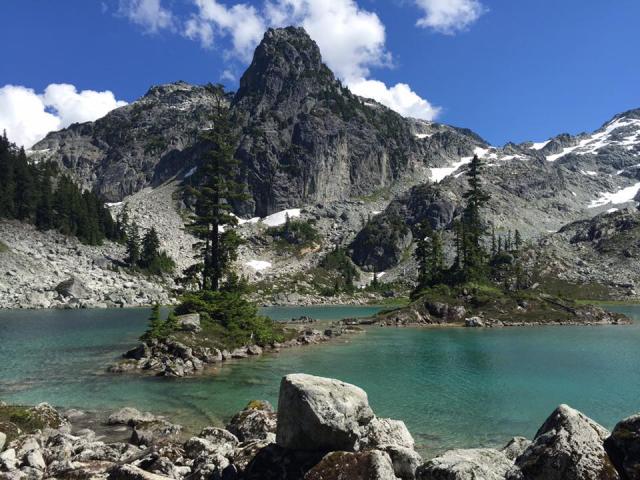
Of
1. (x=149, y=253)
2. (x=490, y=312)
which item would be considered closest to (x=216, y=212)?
(x=490, y=312)

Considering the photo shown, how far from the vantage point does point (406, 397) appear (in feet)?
97.3

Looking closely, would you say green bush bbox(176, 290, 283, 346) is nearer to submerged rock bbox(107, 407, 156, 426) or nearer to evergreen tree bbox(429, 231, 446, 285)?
submerged rock bbox(107, 407, 156, 426)

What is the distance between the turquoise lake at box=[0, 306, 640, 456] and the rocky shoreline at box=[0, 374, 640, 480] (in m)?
7.06

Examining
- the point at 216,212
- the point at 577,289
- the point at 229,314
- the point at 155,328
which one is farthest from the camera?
the point at 577,289

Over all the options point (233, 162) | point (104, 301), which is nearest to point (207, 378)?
point (233, 162)

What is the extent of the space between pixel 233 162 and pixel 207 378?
30.6 meters

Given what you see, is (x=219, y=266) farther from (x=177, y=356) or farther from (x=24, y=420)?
(x=24, y=420)

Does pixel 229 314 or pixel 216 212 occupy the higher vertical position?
pixel 216 212

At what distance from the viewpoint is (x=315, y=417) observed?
12.0 meters

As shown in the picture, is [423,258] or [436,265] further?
[436,265]

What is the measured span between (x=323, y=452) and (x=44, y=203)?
508ft

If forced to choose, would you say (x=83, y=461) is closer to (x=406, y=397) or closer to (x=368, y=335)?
(x=406, y=397)

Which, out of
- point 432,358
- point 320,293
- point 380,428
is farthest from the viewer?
point 320,293

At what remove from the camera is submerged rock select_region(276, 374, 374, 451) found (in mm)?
12062
